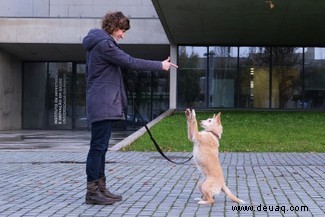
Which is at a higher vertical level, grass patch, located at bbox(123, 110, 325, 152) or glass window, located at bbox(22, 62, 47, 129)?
glass window, located at bbox(22, 62, 47, 129)

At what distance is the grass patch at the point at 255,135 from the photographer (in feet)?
45.2

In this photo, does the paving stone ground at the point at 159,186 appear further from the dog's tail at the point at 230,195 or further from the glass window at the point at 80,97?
the glass window at the point at 80,97

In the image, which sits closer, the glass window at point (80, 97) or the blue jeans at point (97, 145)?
the blue jeans at point (97, 145)

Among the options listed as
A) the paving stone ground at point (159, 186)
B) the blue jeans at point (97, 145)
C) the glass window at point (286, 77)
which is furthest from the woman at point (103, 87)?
the glass window at point (286, 77)

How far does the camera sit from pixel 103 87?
20.4 ft

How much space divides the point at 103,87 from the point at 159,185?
2280 mm

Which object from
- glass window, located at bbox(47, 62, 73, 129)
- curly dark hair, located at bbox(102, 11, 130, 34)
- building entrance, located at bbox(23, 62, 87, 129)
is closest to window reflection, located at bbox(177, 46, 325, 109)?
A: building entrance, located at bbox(23, 62, 87, 129)

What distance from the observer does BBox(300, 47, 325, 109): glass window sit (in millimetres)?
28312

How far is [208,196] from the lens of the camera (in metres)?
6.17

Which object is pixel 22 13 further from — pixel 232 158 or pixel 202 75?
pixel 232 158

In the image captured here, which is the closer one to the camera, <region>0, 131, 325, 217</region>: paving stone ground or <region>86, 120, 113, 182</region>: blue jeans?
<region>0, 131, 325, 217</region>: paving stone ground

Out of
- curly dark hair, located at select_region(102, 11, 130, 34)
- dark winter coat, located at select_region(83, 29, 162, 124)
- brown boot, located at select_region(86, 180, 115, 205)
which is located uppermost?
curly dark hair, located at select_region(102, 11, 130, 34)

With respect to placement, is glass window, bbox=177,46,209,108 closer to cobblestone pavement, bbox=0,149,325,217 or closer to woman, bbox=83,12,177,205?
cobblestone pavement, bbox=0,149,325,217

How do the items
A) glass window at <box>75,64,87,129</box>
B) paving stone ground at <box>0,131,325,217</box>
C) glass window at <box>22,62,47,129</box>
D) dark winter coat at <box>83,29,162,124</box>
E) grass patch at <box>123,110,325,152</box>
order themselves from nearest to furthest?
paving stone ground at <box>0,131,325,217</box>, dark winter coat at <box>83,29,162,124</box>, grass patch at <box>123,110,325,152</box>, glass window at <box>75,64,87,129</box>, glass window at <box>22,62,47,129</box>
